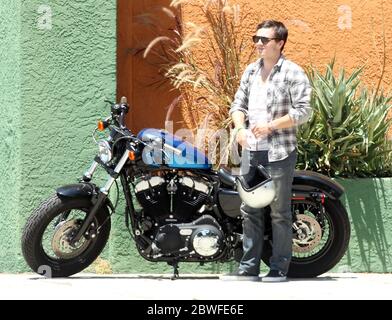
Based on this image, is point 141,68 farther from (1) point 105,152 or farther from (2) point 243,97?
(2) point 243,97

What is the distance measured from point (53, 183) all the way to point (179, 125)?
1.49 m

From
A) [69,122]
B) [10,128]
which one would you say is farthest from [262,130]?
[10,128]

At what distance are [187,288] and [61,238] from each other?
118 centimetres

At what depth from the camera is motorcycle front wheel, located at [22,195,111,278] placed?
8148 mm

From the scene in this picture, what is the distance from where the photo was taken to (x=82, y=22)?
9180 mm

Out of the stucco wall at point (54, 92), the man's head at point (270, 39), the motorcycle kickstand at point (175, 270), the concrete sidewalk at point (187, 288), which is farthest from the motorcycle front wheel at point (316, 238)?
the stucco wall at point (54, 92)

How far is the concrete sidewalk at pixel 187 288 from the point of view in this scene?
727cm

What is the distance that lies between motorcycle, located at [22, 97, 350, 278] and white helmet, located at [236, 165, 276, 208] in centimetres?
25

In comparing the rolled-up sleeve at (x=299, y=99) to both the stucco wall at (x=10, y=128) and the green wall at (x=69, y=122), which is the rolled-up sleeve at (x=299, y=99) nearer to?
the green wall at (x=69, y=122)

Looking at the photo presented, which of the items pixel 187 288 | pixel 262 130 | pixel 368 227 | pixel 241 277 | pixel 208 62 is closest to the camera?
pixel 187 288

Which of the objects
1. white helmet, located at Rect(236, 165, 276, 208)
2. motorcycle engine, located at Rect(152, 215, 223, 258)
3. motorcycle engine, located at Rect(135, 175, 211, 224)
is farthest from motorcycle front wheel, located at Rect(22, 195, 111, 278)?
white helmet, located at Rect(236, 165, 276, 208)

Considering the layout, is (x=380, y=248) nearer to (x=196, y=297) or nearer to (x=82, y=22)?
(x=196, y=297)

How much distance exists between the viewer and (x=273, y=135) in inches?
313
